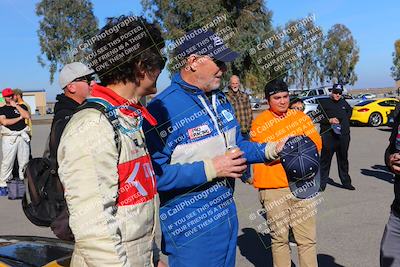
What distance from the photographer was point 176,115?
2711mm

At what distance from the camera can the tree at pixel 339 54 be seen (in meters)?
71.4

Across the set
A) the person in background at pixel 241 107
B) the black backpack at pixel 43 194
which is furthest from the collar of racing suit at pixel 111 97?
the person in background at pixel 241 107

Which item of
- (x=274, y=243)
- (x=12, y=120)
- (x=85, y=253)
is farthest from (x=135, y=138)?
(x=12, y=120)

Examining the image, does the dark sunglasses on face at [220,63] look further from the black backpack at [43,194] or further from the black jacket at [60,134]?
the black backpack at [43,194]

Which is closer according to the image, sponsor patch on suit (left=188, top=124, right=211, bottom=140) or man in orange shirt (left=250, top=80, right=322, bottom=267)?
sponsor patch on suit (left=188, top=124, right=211, bottom=140)

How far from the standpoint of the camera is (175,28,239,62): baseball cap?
2775 mm

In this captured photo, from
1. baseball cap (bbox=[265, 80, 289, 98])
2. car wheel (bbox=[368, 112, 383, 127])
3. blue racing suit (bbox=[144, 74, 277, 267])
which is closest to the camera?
blue racing suit (bbox=[144, 74, 277, 267])

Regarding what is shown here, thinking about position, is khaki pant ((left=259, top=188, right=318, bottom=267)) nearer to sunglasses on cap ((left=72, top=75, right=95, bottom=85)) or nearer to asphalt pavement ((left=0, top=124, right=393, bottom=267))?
asphalt pavement ((left=0, top=124, right=393, bottom=267))

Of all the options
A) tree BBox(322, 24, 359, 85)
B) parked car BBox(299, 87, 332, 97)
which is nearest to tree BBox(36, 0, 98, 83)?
parked car BBox(299, 87, 332, 97)

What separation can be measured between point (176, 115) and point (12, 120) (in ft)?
23.6

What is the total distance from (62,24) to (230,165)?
A: 188 ft

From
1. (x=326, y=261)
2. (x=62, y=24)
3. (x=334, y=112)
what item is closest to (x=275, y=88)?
(x=326, y=261)

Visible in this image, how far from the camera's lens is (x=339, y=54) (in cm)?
7144

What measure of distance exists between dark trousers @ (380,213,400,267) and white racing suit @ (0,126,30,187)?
7630mm
